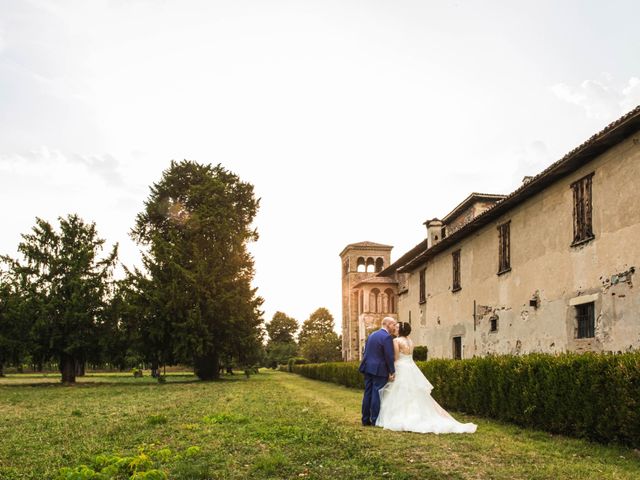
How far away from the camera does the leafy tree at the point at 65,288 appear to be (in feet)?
104

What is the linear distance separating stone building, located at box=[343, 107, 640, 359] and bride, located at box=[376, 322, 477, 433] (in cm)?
497

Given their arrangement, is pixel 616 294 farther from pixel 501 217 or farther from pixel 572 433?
pixel 501 217

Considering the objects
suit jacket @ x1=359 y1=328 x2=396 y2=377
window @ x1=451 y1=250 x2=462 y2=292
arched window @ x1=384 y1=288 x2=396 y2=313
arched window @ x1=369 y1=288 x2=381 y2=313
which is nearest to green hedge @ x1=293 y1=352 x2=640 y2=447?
suit jacket @ x1=359 y1=328 x2=396 y2=377

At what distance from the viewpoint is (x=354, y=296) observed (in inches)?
2478

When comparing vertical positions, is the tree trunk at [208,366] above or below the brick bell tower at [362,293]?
below

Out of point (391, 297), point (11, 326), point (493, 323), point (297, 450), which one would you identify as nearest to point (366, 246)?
point (391, 297)

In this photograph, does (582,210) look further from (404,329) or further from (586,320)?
(404,329)

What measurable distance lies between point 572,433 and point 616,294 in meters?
4.70

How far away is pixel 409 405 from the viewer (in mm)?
10383

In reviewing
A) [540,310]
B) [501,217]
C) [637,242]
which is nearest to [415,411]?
[637,242]

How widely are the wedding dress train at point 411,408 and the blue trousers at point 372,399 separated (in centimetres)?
10

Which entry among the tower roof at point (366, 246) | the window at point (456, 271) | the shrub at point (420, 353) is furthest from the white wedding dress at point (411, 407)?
the tower roof at point (366, 246)

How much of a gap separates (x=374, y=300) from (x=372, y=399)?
149ft

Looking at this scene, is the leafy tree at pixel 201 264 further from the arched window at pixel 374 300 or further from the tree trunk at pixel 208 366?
the arched window at pixel 374 300
